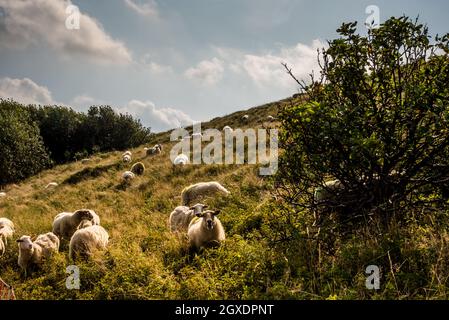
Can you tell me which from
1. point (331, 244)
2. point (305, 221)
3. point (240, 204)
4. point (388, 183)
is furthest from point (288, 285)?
point (240, 204)

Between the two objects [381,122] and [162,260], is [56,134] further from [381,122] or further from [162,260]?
[381,122]

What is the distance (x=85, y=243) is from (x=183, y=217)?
3030 millimetres

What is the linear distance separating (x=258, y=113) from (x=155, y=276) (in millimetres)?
37595

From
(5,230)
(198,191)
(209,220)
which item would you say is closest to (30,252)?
(5,230)

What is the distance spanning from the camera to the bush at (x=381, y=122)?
6.11 m

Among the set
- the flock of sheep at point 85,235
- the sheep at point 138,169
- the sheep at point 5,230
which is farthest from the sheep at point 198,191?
the sheep at point 138,169

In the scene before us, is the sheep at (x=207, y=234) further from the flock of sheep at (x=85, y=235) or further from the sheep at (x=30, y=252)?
the sheep at (x=30, y=252)

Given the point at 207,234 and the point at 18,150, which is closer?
the point at 207,234

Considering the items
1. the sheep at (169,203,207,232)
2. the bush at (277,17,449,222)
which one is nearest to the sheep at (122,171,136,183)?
the sheep at (169,203,207,232)

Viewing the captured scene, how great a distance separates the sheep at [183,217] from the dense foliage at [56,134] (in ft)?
113

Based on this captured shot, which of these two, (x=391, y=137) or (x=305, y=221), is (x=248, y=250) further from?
(x=391, y=137)

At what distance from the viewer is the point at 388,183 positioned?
6.49 metres

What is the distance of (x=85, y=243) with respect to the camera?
8.68 meters

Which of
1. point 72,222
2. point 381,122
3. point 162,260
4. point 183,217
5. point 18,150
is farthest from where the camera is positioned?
point 18,150
